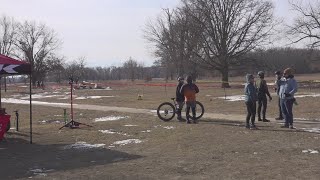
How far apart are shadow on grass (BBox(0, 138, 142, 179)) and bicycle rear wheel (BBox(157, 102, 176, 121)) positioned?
5648mm

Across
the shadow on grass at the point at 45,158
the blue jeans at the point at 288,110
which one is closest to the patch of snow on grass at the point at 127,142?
the shadow on grass at the point at 45,158

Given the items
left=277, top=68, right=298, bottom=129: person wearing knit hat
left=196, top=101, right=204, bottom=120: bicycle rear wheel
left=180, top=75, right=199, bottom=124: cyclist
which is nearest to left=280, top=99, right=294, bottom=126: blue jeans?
left=277, top=68, right=298, bottom=129: person wearing knit hat

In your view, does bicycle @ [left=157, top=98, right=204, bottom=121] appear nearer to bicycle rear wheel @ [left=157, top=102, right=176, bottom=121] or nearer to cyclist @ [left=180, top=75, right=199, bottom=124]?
bicycle rear wheel @ [left=157, top=102, right=176, bottom=121]

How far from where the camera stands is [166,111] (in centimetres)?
1834

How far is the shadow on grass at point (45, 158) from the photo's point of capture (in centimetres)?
987

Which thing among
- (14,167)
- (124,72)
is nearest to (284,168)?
(14,167)

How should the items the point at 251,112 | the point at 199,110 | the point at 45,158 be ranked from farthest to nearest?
1. the point at 199,110
2. the point at 251,112
3. the point at 45,158

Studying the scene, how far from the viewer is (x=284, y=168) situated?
903 cm

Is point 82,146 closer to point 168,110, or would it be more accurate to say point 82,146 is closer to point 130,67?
point 168,110

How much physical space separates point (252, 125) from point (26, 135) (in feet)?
22.4

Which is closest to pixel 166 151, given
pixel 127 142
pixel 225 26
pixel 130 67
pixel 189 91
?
pixel 127 142

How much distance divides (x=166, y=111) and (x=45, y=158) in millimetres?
7591

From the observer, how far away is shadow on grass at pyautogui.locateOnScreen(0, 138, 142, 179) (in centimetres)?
987

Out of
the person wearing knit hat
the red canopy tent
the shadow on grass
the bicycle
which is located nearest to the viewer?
the shadow on grass
